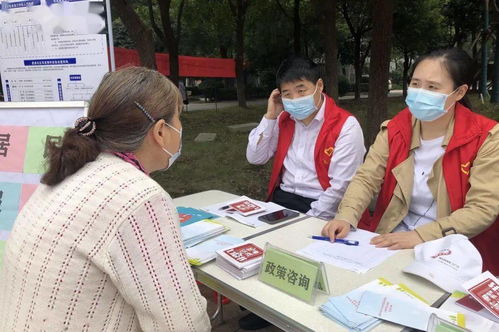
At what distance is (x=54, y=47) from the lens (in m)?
2.40

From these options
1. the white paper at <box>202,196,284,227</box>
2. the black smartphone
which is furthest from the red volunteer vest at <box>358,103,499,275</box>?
the white paper at <box>202,196,284,227</box>

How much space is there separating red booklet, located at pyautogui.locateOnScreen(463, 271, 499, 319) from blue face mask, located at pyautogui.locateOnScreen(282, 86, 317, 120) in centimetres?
145

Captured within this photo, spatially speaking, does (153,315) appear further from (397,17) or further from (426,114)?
(397,17)

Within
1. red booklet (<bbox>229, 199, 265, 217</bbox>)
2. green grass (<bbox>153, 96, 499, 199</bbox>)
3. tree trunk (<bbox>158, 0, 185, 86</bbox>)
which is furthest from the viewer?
tree trunk (<bbox>158, 0, 185, 86</bbox>)

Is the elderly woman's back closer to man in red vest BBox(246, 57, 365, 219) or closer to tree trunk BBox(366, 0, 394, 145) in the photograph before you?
man in red vest BBox(246, 57, 365, 219)

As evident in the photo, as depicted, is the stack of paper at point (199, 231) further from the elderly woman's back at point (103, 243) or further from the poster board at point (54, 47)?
the poster board at point (54, 47)

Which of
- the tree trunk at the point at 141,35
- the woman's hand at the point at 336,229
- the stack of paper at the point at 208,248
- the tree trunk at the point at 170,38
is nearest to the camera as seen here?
the stack of paper at the point at 208,248

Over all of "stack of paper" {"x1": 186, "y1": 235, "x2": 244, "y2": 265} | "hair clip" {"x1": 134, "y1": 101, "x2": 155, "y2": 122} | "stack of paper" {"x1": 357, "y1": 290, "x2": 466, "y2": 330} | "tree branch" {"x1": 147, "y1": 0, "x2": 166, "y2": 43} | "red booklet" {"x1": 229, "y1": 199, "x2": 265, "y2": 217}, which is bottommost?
"stack of paper" {"x1": 357, "y1": 290, "x2": 466, "y2": 330}

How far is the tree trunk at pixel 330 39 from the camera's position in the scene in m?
7.43

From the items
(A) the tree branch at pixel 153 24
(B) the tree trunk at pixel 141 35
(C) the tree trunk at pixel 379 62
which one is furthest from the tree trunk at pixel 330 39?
(A) the tree branch at pixel 153 24

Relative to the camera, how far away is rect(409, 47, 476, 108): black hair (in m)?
2.04

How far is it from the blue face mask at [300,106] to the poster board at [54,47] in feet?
3.47

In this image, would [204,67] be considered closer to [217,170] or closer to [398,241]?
[217,170]

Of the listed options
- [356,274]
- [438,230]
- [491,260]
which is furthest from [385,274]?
[491,260]
